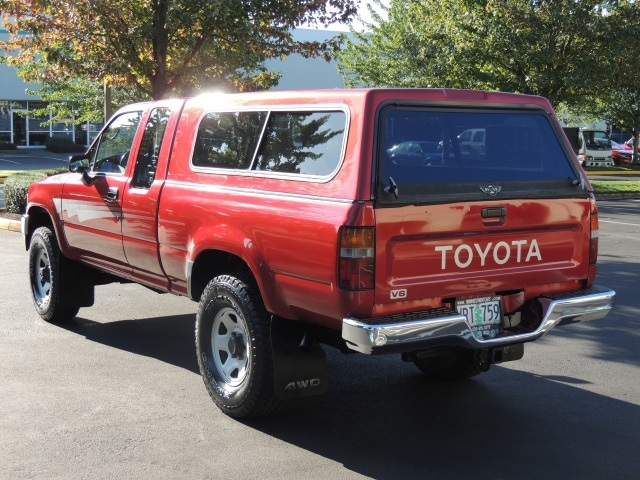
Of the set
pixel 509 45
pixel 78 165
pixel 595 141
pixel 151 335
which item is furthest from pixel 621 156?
pixel 78 165

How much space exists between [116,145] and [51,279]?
1508 millimetres

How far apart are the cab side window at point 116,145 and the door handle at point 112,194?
0.16 metres

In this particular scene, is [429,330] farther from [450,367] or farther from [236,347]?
[450,367]

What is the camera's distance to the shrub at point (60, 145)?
1806 inches

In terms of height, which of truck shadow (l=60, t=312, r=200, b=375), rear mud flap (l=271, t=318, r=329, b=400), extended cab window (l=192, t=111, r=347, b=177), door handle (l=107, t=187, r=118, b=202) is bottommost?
truck shadow (l=60, t=312, r=200, b=375)

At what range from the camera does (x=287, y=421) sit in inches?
213

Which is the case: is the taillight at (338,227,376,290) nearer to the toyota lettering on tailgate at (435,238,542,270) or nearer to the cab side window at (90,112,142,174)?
the toyota lettering on tailgate at (435,238,542,270)

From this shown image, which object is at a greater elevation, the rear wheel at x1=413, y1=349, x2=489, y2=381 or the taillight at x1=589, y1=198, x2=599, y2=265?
the taillight at x1=589, y1=198, x2=599, y2=265

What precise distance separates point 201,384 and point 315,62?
4170 centimetres

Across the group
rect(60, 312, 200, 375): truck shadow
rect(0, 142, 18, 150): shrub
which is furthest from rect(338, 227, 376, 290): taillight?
rect(0, 142, 18, 150): shrub

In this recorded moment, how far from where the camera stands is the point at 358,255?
4.49 metres

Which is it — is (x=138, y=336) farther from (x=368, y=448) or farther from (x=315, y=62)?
(x=315, y=62)

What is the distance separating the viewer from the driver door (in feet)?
22.3

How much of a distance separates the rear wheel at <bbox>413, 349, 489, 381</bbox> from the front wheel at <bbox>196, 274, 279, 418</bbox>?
4.46 feet
